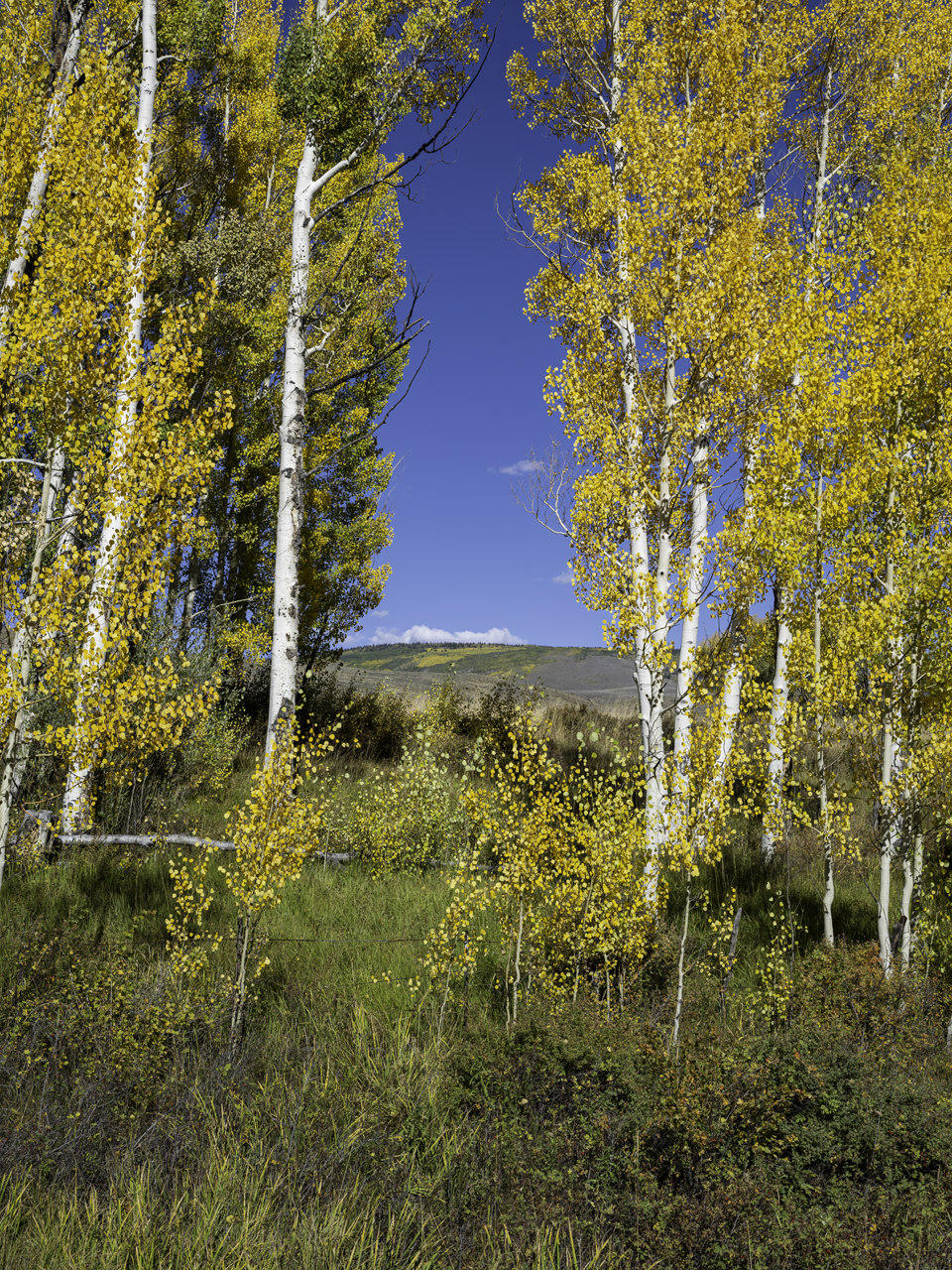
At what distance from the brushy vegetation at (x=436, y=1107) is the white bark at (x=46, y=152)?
537 cm

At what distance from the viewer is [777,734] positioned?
6.52m

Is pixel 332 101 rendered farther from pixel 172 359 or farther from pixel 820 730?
pixel 820 730

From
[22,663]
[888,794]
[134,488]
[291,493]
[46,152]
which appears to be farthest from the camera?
[291,493]

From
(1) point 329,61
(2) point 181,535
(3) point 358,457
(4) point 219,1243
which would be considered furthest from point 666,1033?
(3) point 358,457

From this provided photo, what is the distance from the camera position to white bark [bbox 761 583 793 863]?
6559 millimetres

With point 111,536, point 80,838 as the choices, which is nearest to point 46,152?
point 111,536

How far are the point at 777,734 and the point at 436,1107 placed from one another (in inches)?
166

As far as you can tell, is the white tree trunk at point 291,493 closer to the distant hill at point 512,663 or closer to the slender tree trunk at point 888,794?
the slender tree trunk at point 888,794

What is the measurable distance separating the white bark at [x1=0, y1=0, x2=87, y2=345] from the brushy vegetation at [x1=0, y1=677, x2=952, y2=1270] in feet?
17.6

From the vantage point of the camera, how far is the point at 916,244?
6.98 m

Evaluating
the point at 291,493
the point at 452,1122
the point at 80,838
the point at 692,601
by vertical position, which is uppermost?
the point at 291,493

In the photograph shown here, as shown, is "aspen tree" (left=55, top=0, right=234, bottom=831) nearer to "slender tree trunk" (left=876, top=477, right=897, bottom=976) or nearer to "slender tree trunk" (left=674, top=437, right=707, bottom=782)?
"slender tree trunk" (left=674, top=437, right=707, bottom=782)

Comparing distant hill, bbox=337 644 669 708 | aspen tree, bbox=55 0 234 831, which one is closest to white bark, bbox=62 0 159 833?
aspen tree, bbox=55 0 234 831

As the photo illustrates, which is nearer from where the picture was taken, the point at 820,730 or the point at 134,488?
the point at 134,488
